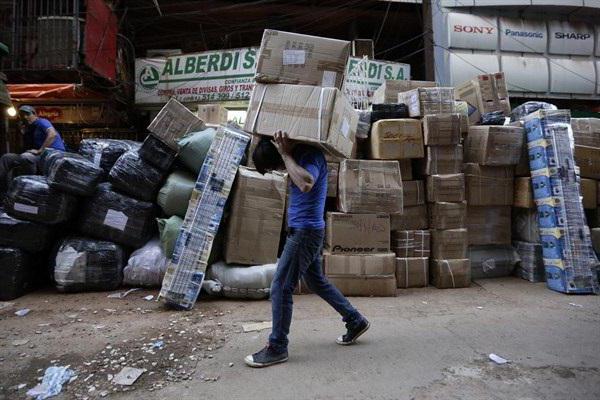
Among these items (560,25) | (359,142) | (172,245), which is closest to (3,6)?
(172,245)

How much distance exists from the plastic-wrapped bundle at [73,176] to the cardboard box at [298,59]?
242 cm

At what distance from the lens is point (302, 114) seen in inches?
103

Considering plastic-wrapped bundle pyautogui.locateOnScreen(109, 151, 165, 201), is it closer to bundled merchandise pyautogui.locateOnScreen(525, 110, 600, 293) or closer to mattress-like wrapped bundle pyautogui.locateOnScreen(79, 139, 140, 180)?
mattress-like wrapped bundle pyautogui.locateOnScreen(79, 139, 140, 180)

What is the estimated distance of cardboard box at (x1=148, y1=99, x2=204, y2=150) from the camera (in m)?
4.34

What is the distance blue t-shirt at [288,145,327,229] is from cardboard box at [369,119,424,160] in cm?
203

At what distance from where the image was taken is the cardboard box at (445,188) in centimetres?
448

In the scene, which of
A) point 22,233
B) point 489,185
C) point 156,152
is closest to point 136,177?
point 156,152

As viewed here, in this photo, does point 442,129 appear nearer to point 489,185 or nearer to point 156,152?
point 489,185

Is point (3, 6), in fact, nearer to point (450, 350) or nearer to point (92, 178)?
point (92, 178)

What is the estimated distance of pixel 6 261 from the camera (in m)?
3.87

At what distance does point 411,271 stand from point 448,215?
75 cm

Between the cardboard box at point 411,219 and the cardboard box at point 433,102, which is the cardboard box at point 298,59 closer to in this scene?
the cardboard box at point 433,102

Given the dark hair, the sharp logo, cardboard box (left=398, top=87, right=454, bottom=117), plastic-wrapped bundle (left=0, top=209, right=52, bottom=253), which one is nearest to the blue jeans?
the dark hair

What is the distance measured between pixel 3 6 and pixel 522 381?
32.2 ft
